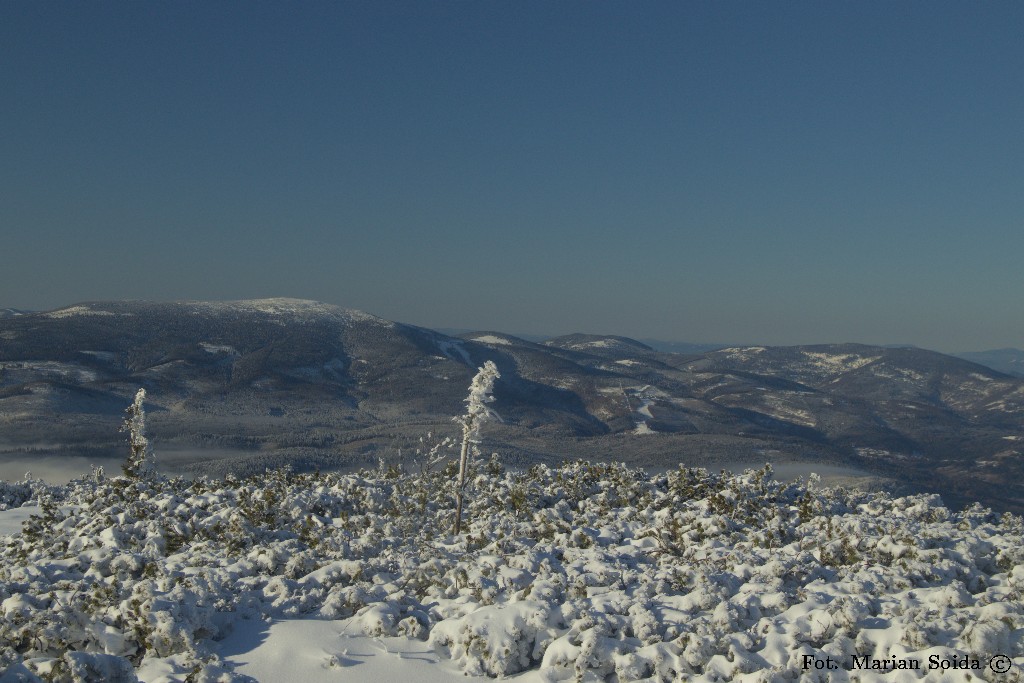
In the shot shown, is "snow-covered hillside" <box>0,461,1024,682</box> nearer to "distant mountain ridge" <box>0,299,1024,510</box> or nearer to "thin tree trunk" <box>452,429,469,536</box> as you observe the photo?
"thin tree trunk" <box>452,429,469,536</box>

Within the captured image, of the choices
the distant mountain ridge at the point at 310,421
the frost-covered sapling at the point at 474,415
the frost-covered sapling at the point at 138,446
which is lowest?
the distant mountain ridge at the point at 310,421

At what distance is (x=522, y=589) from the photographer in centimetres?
1526

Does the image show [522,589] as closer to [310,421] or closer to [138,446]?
[138,446]

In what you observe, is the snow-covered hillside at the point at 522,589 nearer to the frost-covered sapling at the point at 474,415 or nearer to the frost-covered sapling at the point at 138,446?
the frost-covered sapling at the point at 474,415

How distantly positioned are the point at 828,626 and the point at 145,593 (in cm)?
1382

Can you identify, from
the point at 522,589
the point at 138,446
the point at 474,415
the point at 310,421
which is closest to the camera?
the point at 522,589

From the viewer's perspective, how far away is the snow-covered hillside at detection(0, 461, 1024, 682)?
11.9 metres

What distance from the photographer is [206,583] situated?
50.3 ft

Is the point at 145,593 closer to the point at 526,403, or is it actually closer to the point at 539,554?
the point at 539,554

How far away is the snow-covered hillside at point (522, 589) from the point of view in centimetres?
1193

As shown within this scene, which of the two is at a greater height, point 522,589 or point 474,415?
point 474,415

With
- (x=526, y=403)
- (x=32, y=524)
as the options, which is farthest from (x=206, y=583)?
(x=526, y=403)

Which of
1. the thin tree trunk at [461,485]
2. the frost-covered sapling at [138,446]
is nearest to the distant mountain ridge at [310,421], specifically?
the frost-covered sapling at [138,446]

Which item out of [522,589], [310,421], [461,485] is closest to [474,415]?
[461,485]
